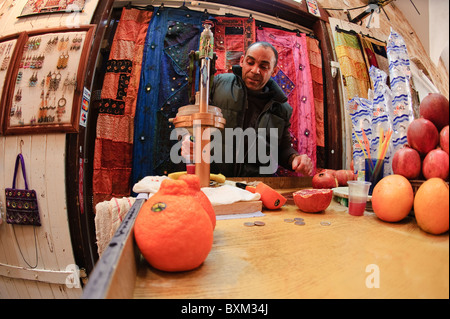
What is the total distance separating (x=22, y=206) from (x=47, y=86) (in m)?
1.02

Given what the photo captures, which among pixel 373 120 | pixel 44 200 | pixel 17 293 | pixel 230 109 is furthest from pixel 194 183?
pixel 17 293

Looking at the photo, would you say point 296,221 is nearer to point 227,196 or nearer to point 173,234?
point 227,196

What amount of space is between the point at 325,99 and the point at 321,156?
816 mm

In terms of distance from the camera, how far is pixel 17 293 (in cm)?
185

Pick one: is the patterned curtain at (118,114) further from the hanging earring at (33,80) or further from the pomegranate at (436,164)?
the pomegranate at (436,164)

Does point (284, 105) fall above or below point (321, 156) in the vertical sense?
above

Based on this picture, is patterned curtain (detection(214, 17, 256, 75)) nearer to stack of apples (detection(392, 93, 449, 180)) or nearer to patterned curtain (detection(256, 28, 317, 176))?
patterned curtain (detection(256, 28, 317, 176))

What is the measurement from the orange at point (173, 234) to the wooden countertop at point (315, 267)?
32mm

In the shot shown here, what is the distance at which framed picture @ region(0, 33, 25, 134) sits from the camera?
1.76m

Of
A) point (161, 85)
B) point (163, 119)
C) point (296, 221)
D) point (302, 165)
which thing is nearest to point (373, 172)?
point (296, 221)

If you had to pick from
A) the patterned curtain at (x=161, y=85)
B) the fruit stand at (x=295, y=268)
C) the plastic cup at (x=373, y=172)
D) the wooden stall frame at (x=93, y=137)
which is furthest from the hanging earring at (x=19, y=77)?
the plastic cup at (x=373, y=172)

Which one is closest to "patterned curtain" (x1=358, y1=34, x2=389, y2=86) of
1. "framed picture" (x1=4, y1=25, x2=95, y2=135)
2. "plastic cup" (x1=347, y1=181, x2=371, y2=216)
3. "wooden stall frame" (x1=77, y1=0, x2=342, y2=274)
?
"wooden stall frame" (x1=77, y1=0, x2=342, y2=274)

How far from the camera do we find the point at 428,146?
556 millimetres
